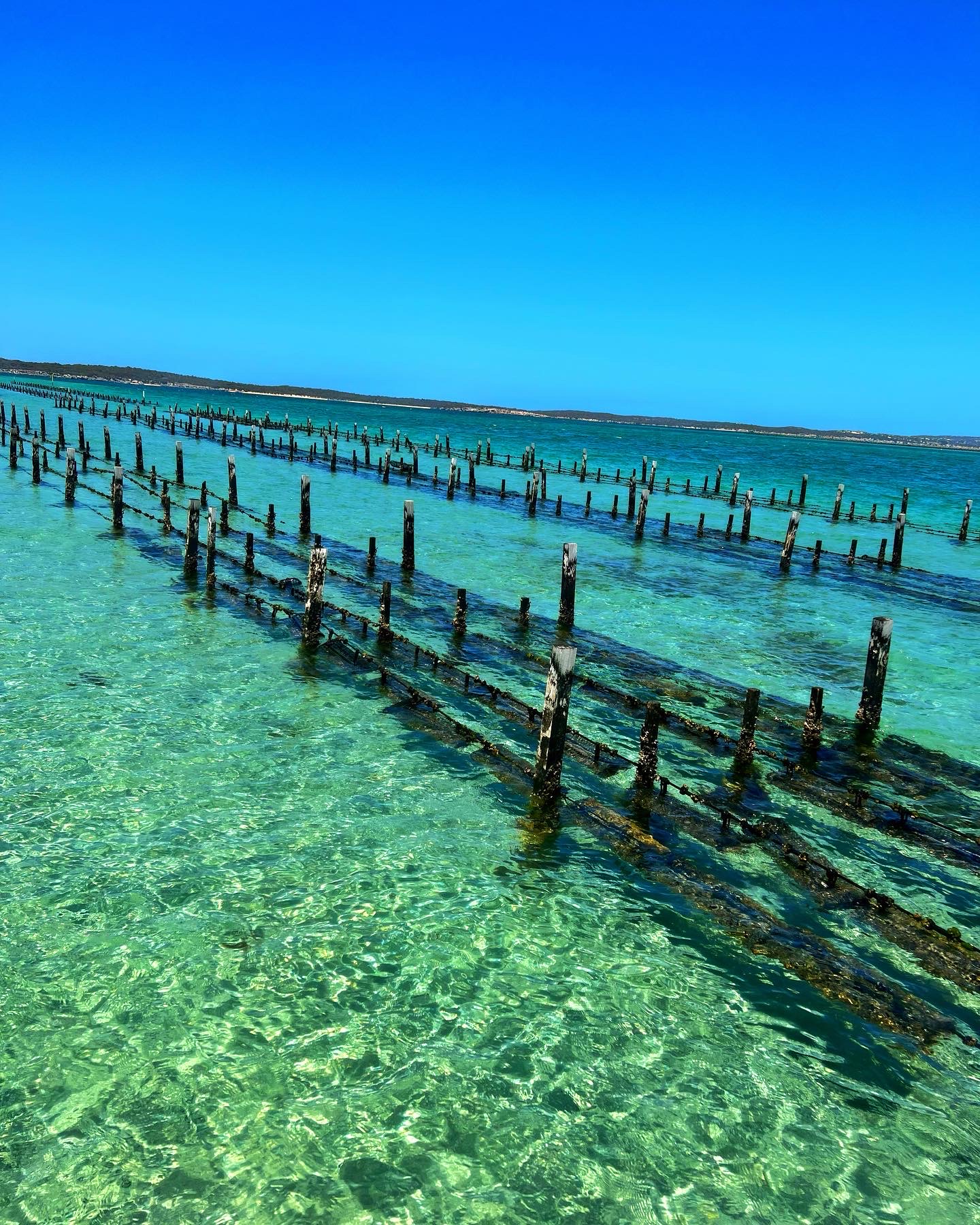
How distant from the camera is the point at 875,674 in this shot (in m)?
16.5

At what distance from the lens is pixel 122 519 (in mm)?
34406

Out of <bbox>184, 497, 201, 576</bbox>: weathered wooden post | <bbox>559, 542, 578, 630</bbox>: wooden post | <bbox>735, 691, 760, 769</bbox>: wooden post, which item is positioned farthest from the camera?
<bbox>184, 497, 201, 576</bbox>: weathered wooden post

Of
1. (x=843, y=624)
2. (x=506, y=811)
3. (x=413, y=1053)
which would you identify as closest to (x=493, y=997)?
(x=413, y=1053)

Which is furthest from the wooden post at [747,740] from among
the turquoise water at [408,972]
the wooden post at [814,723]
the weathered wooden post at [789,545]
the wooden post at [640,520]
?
the wooden post at [640,520]

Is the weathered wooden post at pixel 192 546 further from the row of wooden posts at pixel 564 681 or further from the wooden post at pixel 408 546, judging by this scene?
the wooden post at pixel 408 546

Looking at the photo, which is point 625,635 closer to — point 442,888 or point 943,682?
point 943,682

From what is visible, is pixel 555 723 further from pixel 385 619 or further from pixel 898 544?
pixel 898 544

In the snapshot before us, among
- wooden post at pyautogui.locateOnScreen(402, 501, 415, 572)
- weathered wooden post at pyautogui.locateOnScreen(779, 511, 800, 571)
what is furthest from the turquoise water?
weathered wooden post at pyautogui.locateOnScreen(779, 511, 800, 571)

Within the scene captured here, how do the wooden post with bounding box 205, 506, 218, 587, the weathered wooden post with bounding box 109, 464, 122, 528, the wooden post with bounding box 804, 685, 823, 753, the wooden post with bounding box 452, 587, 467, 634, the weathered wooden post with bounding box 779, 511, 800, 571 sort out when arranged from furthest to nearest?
1. the weathered wooden post with bounding box 779, 511, 800, 571
2. the weathered wooden post with bounding box 109, 464, 122, 528
3. the wooden post with bounding box 205, 506, 218, 587
4. the wooden post with bounding box 452, 587, 467, 634
5. the wooden post with bounding box 804, 685, 823, 753

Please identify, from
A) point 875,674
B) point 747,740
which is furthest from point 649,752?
point 875,674

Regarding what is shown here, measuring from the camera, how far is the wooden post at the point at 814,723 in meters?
14.6

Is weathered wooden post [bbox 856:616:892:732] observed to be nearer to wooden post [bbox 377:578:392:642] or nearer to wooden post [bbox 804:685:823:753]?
wooden post [bbox 804:685:823:753]

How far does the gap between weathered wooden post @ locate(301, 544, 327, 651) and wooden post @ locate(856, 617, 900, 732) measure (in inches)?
440

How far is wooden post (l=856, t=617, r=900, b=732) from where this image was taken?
54.0 ft
